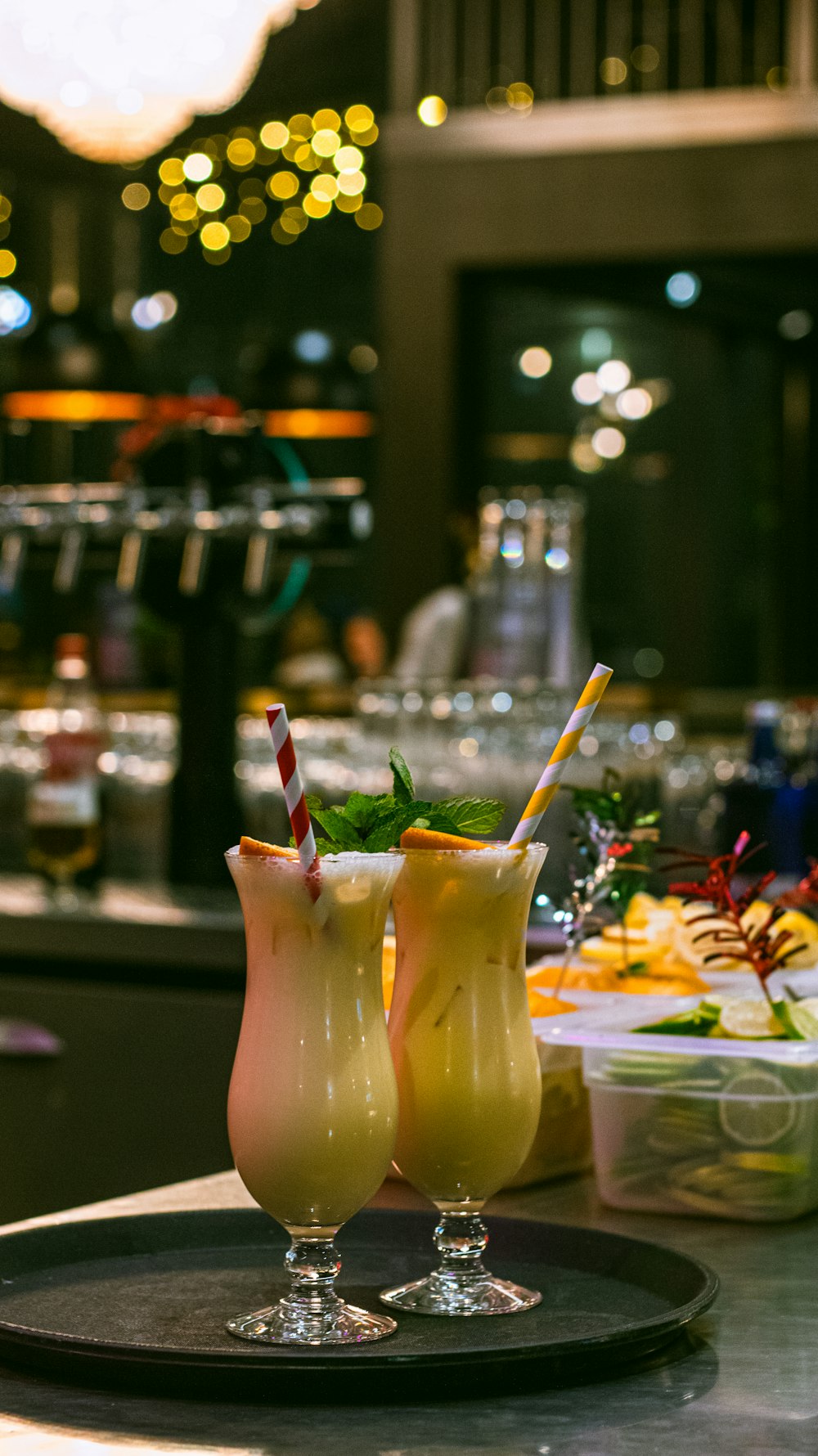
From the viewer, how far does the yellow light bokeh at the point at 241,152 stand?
7.96 m

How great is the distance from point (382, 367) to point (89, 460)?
1.70 meters

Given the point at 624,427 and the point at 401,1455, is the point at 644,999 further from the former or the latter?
the point at 624,427

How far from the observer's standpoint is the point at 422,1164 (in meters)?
1.13

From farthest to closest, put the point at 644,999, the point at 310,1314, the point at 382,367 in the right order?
the point at 382,367, the point at 644,999, the point at 310,1314

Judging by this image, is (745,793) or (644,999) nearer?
(644,999)

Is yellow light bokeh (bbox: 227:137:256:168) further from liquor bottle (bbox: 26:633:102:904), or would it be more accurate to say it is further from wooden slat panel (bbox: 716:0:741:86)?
liquor bottle (bbox: 26:633:102:904)

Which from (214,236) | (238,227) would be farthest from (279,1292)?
(214,236)

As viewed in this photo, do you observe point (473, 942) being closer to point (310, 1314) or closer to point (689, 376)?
point (310, 1314)

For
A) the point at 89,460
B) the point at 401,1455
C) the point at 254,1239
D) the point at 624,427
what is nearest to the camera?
the point at 401,1455

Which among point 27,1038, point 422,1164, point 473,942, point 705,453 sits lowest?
point 27,1038

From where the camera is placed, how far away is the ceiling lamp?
4195 millimetres

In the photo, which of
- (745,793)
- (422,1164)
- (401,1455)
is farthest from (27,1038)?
(401,1455)

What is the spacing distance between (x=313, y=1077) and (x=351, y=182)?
7037 millimetres

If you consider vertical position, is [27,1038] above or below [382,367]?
below
